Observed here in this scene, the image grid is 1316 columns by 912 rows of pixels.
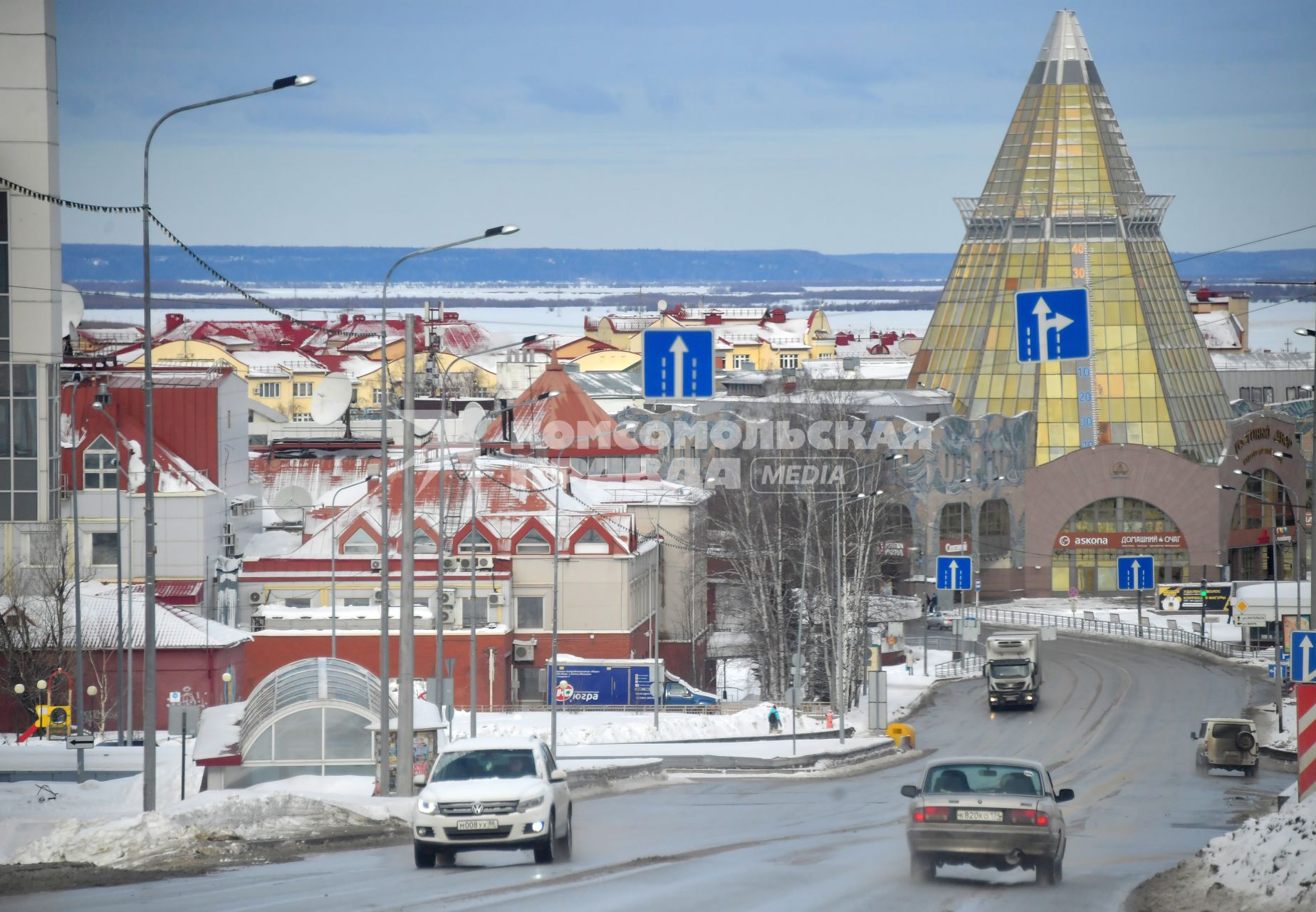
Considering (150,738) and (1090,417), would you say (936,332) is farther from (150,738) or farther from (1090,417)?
(150,738)

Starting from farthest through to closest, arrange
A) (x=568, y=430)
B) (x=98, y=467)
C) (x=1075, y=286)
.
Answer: (x=1075, y=286) < (x=568, y=430) < (x=98, y=467)

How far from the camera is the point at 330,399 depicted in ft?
243

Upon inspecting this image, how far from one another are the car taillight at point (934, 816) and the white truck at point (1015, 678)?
1462 inches

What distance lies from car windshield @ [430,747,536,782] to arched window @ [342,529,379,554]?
36174 millimetres

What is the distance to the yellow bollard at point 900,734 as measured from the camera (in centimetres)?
4691

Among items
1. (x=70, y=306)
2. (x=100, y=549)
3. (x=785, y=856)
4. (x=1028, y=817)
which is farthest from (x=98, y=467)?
(x=1028, y=817)

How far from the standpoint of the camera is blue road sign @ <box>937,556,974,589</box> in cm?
7300

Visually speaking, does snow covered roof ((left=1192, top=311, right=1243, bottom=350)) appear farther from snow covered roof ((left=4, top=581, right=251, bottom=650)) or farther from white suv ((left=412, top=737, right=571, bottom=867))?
white suv ((left=412, top=737, right=571, bottom=867))

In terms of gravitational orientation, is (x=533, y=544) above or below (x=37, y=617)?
above

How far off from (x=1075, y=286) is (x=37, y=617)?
198ft

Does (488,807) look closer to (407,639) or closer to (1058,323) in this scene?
(407,639)

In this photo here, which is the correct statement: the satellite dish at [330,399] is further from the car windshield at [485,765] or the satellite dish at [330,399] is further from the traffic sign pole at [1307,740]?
the traffic sign pole at [1307,740]

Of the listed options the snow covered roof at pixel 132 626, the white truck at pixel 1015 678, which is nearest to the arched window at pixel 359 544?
the snow covered roof at pixel 132 626

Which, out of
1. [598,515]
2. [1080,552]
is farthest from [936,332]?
[598,515]
